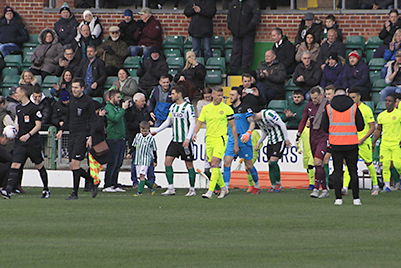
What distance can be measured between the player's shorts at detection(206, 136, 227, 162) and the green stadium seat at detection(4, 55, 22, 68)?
932 cm

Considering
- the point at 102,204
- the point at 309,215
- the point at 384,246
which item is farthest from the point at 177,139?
the point at 384,246

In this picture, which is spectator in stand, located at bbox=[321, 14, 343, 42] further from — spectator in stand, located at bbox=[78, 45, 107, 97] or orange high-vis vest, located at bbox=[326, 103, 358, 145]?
orange high-vis vest, located at bbox=[326, 103, 358, 145]

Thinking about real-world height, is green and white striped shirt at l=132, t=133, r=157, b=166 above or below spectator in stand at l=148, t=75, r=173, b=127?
below

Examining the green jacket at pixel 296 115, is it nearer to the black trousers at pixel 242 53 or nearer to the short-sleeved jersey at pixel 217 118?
the black trousers at pixel 242 53

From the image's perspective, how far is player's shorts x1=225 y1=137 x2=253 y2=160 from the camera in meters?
20.7

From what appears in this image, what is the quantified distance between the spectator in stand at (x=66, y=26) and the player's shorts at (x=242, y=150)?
8001 millimetres

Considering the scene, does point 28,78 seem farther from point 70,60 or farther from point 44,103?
point 70,60

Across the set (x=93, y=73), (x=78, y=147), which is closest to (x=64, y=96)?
(x=93, y=73)

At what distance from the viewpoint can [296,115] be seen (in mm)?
23953

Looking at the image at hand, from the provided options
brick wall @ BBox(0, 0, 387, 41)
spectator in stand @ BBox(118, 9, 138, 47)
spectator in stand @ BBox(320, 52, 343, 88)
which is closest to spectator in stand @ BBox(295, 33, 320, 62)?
spectator in stand @ BBox(320, 52, 343, 88)

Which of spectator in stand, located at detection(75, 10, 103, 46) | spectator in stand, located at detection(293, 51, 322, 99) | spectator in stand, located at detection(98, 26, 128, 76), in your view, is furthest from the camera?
spectator in stand, located at detection(75, 10, 103, 46)

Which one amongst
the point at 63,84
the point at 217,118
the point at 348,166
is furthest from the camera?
the point at 63,84

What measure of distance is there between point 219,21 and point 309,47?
3.31 metres

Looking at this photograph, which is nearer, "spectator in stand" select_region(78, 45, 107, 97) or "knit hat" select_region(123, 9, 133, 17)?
"spectator in stand" select_region(78, 45, 107, 97)
